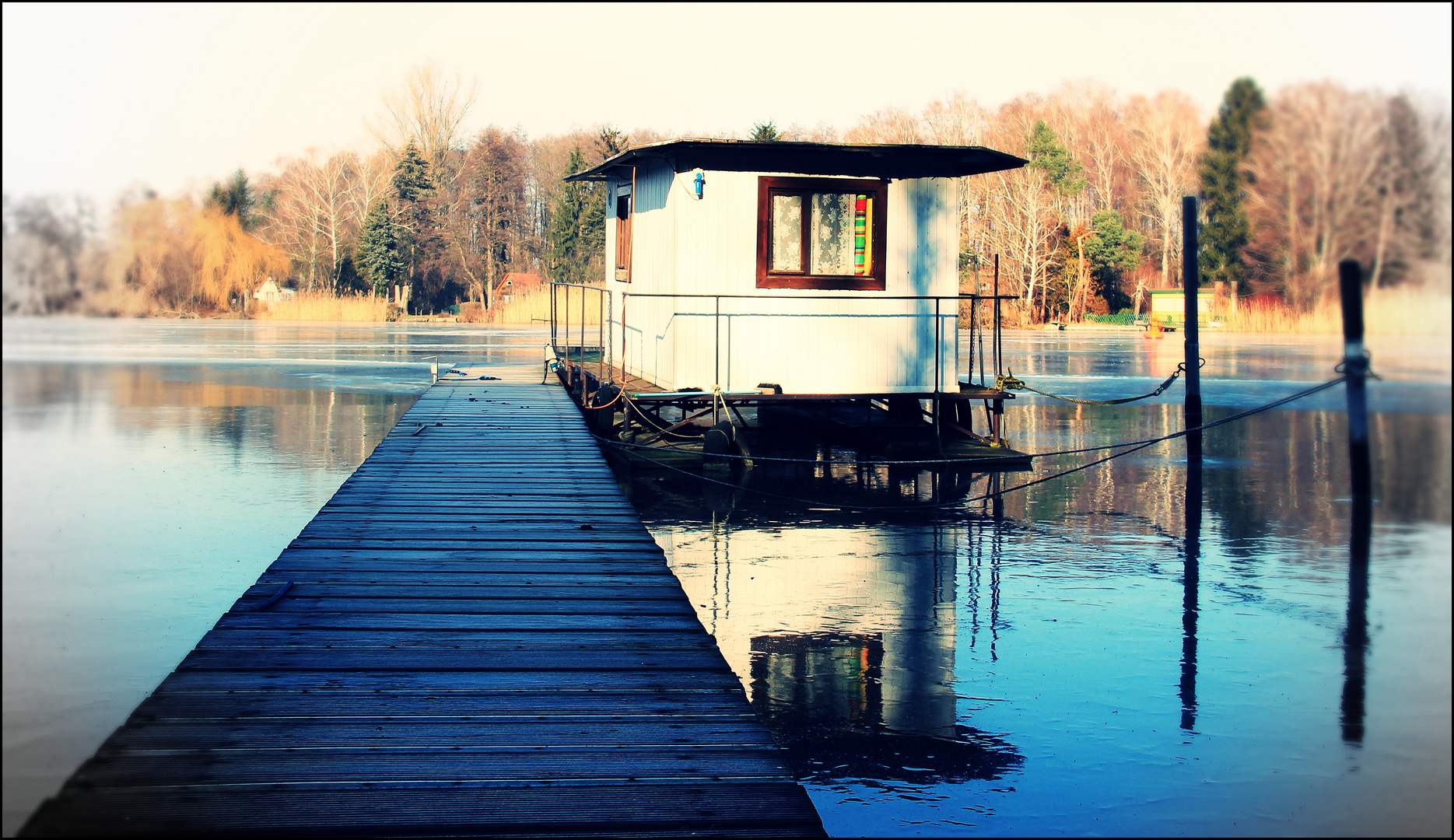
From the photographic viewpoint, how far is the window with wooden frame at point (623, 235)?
61.1 ft

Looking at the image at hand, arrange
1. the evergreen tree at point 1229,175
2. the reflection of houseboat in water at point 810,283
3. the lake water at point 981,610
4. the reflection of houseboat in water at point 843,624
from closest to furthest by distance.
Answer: the lake water at point 981,610
the evergreen tree at point 1229,175
the reflection of houseboat in water at point 843,624
the reflection of houseboat in water at point 810,283

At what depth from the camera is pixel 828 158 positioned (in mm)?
14773

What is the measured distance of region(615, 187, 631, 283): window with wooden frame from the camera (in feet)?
61.1

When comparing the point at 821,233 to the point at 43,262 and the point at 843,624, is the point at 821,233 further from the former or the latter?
the point at 43,262

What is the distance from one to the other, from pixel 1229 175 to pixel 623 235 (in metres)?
14.4

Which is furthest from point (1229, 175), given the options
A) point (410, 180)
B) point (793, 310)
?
point (410, 180)

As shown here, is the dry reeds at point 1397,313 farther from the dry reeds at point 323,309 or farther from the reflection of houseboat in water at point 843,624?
the dry reeds at point 323,309

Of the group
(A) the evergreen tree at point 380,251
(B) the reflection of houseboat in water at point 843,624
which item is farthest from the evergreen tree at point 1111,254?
(B) the reflection of houseboat in water at point 843,624

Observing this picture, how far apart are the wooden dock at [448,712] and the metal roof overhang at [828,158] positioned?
7.87m

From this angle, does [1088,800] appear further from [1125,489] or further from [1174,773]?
[1125,489]

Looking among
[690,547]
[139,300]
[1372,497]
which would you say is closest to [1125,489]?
[690,547]

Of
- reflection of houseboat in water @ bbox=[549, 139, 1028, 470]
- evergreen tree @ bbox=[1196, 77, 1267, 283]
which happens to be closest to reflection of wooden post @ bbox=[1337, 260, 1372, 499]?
evergreen tree @ bbox=[1196, 77, 1267, 283]

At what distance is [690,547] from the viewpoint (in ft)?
32.8

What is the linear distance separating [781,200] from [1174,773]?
10.6 metres
